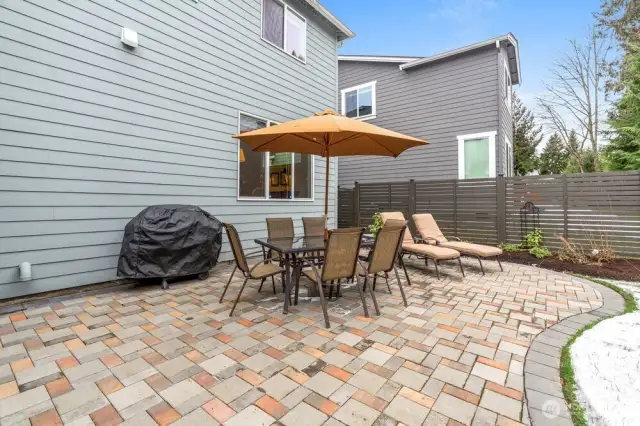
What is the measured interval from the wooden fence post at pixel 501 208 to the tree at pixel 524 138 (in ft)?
59.1

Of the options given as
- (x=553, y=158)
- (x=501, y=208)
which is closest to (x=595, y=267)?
(x=501, y=208)

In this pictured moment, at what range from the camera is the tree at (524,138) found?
72.2 ft

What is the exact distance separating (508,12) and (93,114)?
14936 millimetres

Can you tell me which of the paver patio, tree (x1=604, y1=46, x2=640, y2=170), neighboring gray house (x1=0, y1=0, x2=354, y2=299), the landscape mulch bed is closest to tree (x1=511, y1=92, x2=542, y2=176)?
tree (x1=604, y1=46, x2=640, y2=170)

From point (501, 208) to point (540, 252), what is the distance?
1.24 meters

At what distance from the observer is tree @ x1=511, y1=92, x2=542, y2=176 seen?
22.0 metres

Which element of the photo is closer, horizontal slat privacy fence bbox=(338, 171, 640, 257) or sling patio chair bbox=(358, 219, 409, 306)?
sling patio chair bbox=(358, 219, 409, 306)

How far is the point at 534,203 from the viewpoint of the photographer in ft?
21.5

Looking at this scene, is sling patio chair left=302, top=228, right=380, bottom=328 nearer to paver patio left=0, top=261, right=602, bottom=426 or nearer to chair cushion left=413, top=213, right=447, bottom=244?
paver patio left=0, top=261, right=602, bottom=426

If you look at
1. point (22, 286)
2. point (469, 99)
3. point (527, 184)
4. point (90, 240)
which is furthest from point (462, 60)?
point (22, 286)

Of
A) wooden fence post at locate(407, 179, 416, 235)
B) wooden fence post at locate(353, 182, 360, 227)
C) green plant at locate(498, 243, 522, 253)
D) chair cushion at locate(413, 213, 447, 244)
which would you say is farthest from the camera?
wooden fence post at locate(353, 182, 360, 227)

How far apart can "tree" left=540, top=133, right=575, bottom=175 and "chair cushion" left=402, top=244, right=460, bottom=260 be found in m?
24.8

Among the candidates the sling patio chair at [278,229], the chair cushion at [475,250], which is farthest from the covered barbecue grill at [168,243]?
the chair cushion at [475,250]

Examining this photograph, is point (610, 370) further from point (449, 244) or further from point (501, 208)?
point (501, 208)
